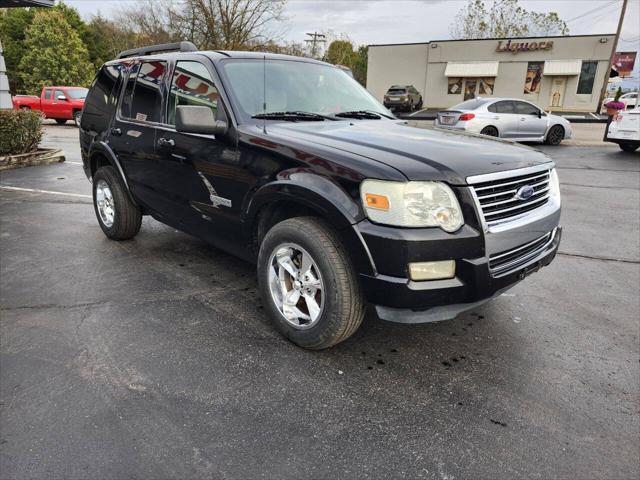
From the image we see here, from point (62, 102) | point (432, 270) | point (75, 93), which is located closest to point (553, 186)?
point (432, 270)

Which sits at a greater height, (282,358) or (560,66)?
(560,66)

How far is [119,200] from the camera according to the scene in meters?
4.73

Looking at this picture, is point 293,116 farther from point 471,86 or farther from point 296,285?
point 471,86

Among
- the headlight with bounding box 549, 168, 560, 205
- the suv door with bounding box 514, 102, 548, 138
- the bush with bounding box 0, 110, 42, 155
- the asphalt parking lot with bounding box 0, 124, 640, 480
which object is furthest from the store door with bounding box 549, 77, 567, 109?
the headlight with bounding box 549, 168, 560, 205

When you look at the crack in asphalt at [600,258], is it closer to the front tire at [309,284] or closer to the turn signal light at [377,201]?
the front tire at [309,284]

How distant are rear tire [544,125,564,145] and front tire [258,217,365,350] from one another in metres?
15.3

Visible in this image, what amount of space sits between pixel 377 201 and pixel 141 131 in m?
2.70

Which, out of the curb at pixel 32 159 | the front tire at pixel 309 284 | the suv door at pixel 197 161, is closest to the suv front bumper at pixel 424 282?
A: the front tire at pixel 309 284

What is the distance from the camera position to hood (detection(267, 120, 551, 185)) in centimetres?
249

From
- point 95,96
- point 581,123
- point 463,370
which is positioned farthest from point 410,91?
point 463,370

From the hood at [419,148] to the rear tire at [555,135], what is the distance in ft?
46.1

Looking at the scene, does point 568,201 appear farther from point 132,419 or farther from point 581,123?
point 581,123

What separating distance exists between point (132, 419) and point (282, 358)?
94cm

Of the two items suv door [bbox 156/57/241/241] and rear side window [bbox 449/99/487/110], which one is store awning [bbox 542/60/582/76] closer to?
rear side window [bbox 449/99/487/110]
